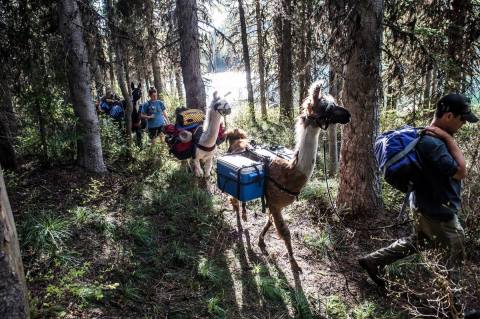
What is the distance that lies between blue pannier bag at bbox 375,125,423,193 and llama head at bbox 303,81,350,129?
32.5 inches

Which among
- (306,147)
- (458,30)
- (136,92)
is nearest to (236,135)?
(306,147)

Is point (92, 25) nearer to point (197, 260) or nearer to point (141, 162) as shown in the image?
point (141, 162)

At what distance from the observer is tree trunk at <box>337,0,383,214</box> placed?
5676mm

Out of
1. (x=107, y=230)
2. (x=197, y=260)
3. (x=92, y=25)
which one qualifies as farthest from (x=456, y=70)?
(x=92, y=25)

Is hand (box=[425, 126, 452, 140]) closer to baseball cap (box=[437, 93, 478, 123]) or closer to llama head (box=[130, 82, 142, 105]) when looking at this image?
baseball cap (box=[437, 93, 478, 123])

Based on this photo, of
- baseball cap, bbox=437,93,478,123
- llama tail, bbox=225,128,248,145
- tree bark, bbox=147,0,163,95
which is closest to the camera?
baseball cap, bbox=437,93,478,123

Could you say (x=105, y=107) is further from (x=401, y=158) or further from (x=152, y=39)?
(x=401, y=158)

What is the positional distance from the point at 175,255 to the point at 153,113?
5.92 metres

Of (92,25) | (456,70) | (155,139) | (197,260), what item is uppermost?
(92,25)

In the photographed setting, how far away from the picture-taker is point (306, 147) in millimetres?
4938

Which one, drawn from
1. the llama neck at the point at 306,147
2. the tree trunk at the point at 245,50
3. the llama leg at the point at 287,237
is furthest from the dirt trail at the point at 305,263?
the tree trunk at the point at 245,50

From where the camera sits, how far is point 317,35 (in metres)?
6.54

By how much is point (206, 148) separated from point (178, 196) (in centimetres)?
118

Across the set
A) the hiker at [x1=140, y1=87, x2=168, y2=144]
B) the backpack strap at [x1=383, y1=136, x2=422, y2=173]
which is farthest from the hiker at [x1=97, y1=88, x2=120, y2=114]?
the backpack strap at [x1=383, y1=136, x2=422, y2=173]
